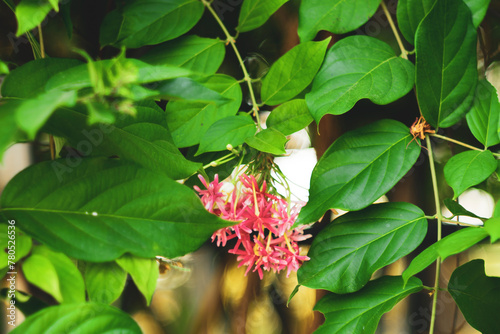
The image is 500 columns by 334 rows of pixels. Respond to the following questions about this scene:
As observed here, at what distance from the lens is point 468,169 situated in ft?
1.65

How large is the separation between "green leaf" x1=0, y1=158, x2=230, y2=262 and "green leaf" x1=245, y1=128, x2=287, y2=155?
109 millimetres

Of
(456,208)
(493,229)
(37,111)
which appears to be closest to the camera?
(37,111)

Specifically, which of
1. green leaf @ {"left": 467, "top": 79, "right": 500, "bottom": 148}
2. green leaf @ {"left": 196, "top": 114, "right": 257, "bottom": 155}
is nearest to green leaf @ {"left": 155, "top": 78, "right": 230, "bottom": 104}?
green leaf @ {"left": 196, "top": 114, "right": 257, "bottom": 155}

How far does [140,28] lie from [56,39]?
0.22 meters

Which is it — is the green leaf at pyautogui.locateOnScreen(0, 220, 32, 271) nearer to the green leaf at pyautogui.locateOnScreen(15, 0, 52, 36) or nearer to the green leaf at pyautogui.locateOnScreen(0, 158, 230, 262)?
the green leaf at pyautogui.locateOnScreen(0, 158, 230, 262)

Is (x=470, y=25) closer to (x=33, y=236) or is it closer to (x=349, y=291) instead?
(x=349, y=291)

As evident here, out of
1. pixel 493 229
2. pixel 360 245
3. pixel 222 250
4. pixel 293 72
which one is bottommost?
pixel 222 250

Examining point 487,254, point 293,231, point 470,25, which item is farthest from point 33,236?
point 487,254

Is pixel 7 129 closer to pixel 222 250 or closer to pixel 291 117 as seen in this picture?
pixel 291 117

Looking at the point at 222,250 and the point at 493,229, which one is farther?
the point at 222,250

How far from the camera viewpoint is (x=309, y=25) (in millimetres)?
542

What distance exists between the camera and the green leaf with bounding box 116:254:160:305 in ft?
1.35

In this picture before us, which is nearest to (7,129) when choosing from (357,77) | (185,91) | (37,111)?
(37,111)

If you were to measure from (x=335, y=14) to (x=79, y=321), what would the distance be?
0.48m
